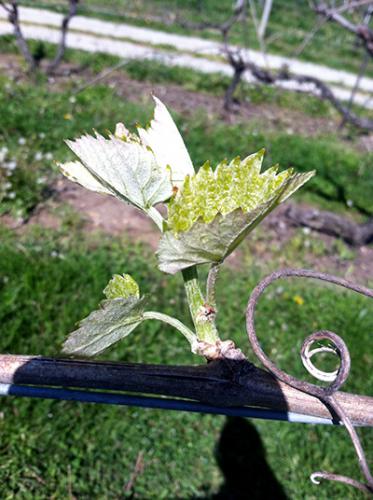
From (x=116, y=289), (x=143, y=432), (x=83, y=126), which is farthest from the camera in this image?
(x=83, y=126)

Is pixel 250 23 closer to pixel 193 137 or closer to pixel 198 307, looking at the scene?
pixel 193 137

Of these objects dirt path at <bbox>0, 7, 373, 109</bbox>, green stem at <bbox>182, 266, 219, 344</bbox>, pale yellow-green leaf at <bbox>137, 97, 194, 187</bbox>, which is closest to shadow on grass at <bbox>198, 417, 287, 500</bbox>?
green stem at <bbox>182, 266, 219, 344</bbox>

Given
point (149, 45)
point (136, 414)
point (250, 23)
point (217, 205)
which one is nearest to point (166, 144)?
point (217, 205)

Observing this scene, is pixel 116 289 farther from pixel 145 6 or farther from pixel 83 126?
pixel 145 6

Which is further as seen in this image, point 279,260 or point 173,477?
point 279,260

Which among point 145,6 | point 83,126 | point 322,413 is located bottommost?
point 145,6

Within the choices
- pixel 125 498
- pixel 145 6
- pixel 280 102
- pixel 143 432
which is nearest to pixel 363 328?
pixel 143 432

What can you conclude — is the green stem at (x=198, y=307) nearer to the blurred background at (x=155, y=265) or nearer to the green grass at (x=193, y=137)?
the blurred background at (x=155, y=265)
